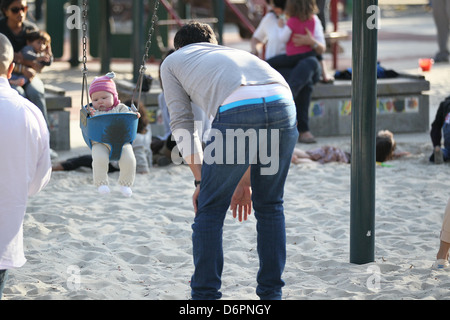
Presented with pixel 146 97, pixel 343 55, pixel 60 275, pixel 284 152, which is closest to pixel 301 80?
pixel 146 97

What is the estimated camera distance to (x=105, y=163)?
15.2 feet

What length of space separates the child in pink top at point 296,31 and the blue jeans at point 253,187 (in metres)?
5.03

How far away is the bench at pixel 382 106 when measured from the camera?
9.16 m

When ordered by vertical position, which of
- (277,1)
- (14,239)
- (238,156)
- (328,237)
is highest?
(277,1)

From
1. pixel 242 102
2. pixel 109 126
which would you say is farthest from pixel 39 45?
pixel 242 102

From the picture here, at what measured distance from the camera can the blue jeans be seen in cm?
365

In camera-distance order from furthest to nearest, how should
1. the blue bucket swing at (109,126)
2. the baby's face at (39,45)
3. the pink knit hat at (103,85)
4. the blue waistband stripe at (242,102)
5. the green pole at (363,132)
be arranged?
the baby's face at (39,45) → the green pole at (363,132) → the pink knit hat at (103,85) → the blue bucket swing at (109,126) → the blue waistband stripe at (242,102)

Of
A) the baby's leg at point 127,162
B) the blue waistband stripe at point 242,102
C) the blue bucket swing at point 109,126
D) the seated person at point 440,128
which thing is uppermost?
the blue waistband stripe at point 242,102

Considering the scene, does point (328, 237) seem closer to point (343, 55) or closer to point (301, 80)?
point (301, 80)

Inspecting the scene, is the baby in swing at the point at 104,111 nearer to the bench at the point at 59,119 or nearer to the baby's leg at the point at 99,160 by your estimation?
the baby's leg at the point at 99,160

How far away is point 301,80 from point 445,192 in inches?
93.8

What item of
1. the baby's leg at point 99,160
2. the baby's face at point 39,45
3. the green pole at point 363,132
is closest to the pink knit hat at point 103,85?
the baby's leg at point 99,160

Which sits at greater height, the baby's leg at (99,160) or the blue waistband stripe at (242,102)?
the blue waistband stripe at (242,102)
